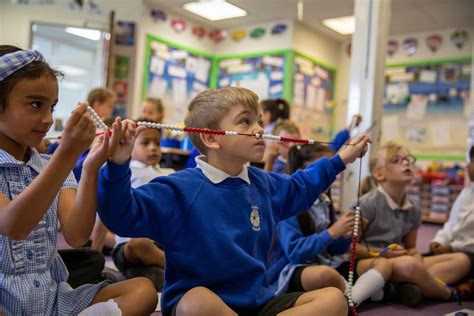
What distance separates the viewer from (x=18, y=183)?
3.29 ft

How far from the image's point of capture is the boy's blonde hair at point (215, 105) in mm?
1229

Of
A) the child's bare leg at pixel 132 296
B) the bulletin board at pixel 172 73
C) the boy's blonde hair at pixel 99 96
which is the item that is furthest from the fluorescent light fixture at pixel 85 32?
the child's bare leg at pixel 132 296

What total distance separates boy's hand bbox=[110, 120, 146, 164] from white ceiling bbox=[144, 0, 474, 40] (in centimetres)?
449

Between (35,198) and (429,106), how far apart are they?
5584 millimetres

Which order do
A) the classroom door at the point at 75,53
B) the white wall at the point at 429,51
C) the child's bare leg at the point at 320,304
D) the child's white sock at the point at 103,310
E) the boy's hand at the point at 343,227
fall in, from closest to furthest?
the child's white sock at the point at 103,310, the child's bare leg at the point at 320,304, the boy's hand at the point at 343,227, the classroom door at the point at 75,53, the white wall at the point at 429,51

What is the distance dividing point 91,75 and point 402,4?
3.14m

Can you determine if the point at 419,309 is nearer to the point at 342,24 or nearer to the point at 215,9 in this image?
the point at 215,9

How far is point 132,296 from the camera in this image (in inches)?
41.7

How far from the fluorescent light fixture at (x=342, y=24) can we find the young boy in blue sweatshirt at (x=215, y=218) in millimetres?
4618

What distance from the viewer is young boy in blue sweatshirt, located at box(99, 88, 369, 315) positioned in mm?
1033

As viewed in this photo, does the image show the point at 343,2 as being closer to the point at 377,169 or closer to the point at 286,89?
the point at 286,89

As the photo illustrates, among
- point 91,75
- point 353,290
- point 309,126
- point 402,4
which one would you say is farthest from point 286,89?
point 353,290

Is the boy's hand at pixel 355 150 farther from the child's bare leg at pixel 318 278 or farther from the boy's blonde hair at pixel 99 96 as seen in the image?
the boy's blonde hair at pixel 99 96

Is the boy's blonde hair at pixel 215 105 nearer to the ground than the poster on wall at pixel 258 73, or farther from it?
nearer to the ground
